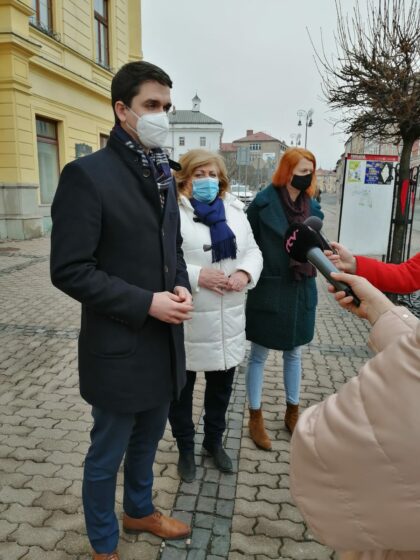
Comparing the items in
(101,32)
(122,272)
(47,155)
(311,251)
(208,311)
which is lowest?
(208,311)

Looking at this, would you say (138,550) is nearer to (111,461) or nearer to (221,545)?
(221,545)

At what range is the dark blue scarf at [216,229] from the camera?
2.48m

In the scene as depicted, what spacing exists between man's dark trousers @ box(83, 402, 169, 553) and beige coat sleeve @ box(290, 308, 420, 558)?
1008 mm

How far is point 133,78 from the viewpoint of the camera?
1.73 m

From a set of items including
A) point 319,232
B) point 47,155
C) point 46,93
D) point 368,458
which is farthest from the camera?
point 47,155

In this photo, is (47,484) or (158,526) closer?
(158,526)

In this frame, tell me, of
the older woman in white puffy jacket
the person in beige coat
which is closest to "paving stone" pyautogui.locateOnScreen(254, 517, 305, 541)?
the older woman in white puffy jacket

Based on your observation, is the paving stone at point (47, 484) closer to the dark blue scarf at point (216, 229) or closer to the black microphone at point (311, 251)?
the dark blue scarf at point (216, 229)

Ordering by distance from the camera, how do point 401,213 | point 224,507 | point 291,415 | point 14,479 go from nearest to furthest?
point 224,507 → point 14,479 → point 291,415 → point 401,213

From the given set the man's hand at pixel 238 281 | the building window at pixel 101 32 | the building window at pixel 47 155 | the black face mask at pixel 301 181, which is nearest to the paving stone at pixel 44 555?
the man's hand at pixel 238 281

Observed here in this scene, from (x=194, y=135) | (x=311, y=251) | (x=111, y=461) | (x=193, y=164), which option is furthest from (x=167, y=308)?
(x=194, y=135)

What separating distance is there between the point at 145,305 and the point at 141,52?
1949 centimetres

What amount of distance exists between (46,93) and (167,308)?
12.9 m

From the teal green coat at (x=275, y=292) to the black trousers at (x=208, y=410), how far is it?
40 centimetres
